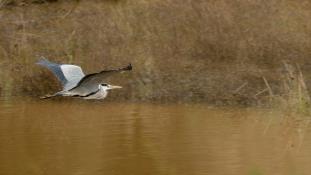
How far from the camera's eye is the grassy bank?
13.1m

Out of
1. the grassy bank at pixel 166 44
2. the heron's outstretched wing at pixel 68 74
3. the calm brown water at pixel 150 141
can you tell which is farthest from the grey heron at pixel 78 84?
the grassy bank at pixel 166 44

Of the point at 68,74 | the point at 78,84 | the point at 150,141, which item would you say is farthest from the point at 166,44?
the point at 78,84

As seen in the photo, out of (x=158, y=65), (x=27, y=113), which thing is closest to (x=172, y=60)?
(x=158, y=65)

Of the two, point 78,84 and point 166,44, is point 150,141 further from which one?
point 166,44

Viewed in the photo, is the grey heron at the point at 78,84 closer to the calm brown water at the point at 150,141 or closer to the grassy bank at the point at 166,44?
the calm brown water at the point at 150,141

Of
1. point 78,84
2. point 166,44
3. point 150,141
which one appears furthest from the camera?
point 166,44

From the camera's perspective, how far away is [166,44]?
48.7 ft

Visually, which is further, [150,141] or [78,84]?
[150,141]

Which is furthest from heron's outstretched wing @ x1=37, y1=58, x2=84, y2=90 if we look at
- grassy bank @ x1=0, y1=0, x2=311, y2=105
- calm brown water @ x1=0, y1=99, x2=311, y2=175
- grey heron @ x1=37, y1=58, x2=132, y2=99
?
grassy bank @ x1=0, y1=0, x2=311, y2=105

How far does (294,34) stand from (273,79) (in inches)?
86.4

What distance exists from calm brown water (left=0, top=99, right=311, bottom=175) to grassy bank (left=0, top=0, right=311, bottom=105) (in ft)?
4.15

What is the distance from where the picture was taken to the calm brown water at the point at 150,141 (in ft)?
27.5

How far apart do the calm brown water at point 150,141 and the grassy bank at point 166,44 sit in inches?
49.7

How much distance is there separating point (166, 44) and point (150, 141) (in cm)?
553
